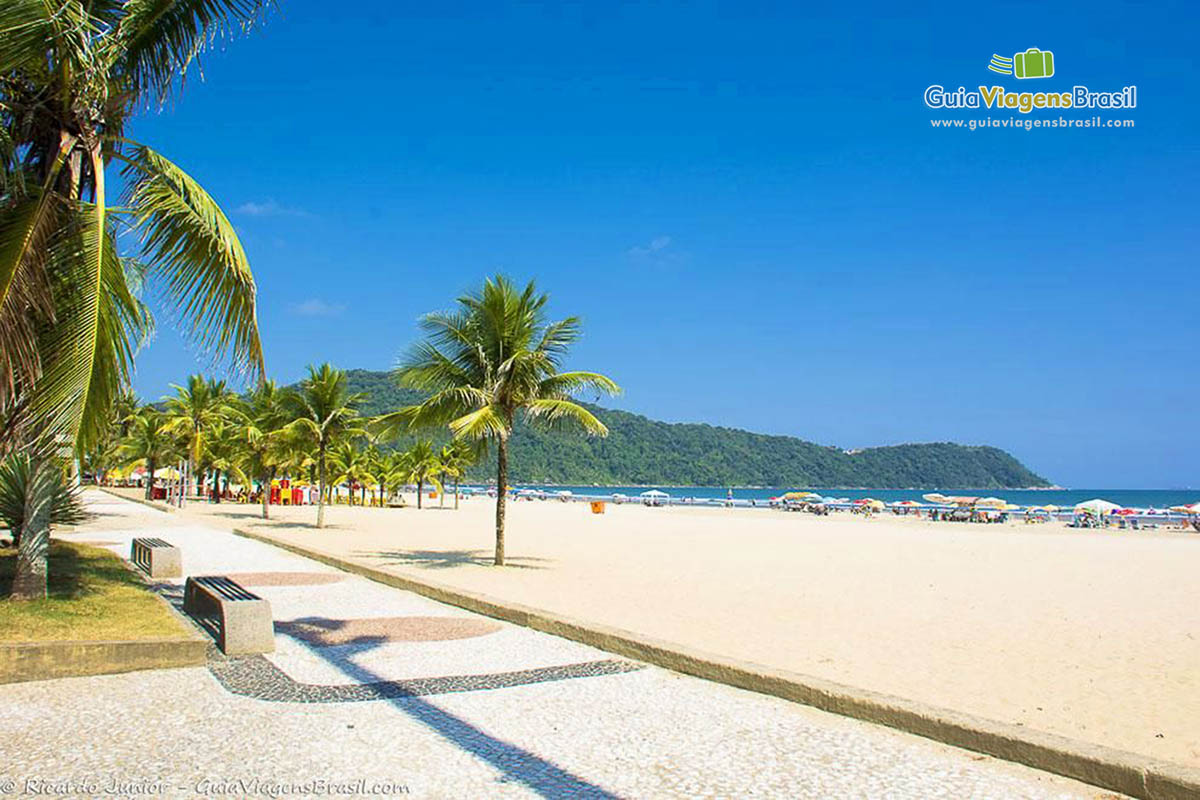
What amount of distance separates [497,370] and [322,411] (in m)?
14.7

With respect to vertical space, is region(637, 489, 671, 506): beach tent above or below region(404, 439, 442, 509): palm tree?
below

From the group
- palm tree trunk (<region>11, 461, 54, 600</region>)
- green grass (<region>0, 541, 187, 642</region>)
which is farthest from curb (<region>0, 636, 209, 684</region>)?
palm tree trunk (<region>11, 461, 54, 600</region>)

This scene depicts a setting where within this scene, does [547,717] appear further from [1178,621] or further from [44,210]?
[1178,621]

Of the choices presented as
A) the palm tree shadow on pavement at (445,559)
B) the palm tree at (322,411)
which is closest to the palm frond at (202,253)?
the palm tree shadow on pavement at (445,559)

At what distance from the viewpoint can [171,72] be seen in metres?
7.71

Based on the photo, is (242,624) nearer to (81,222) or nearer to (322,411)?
(81,222)

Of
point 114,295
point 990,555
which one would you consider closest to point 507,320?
point 114,295

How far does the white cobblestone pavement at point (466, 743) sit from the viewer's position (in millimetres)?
4145

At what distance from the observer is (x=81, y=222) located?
651cm

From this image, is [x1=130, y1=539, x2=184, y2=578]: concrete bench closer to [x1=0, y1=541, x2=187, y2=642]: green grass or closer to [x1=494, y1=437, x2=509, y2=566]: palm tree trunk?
[x1=0, y1=541, x2=187, y2=642]: green grass

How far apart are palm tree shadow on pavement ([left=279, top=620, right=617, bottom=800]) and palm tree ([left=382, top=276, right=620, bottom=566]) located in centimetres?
830

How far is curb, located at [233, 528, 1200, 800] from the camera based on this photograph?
4.15 meters

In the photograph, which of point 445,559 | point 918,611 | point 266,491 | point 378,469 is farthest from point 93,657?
Result: point 378,469

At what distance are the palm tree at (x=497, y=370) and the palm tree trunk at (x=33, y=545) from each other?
689cm
